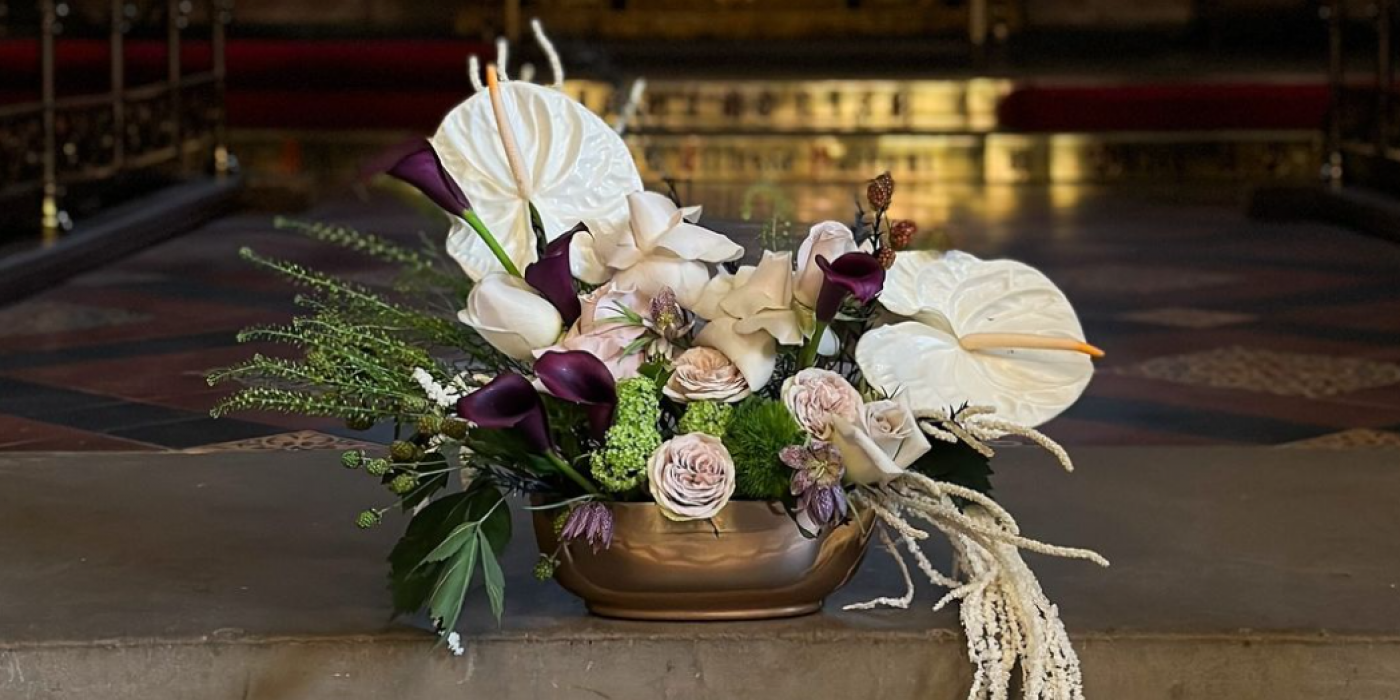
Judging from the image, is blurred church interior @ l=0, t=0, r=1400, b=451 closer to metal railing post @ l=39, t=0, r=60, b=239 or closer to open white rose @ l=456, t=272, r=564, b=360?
metal railing post @ l=39, t=0, r=60, b=239

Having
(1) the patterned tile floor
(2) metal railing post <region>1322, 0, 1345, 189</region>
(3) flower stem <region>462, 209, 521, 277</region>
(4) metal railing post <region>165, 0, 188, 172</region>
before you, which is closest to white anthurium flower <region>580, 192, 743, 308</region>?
(3) flower stem <region>462, 209, 521, 277</region>

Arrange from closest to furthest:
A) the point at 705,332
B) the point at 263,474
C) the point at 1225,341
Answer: the point at 705,332, the point at 263,474, the point at 1225,341

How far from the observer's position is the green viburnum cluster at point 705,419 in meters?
2.02

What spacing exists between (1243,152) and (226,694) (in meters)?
9.34

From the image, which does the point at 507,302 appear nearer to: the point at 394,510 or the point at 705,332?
the point at 705,332

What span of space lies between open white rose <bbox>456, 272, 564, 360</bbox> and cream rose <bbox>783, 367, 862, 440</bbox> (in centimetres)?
25

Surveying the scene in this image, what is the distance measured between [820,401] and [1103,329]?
3.74 metres

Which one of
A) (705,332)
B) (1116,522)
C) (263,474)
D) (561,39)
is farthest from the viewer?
(561,39)

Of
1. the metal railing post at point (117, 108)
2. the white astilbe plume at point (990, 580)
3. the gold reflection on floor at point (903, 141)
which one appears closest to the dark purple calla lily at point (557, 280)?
the white astilbe plume at point (990, 580)

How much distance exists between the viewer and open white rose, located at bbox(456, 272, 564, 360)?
2.06 m

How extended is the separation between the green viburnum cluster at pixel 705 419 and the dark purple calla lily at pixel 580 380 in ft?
0.25

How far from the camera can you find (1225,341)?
17.7 ft

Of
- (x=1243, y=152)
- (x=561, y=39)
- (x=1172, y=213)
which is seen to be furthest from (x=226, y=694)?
(x=561, y=39)

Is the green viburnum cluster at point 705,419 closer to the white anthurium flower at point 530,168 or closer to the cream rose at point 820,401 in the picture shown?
the cream rose at point 820,401
